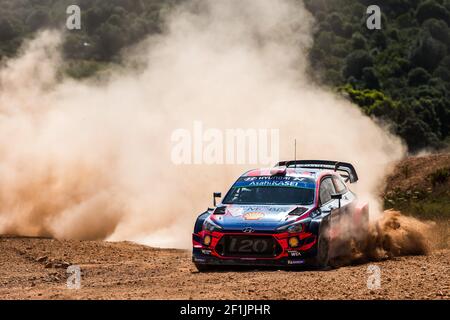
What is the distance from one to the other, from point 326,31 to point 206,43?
47.5 meters

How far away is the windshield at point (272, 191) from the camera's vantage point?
1419cm

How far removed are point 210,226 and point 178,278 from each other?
128 cm

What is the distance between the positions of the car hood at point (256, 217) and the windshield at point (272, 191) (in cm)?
39

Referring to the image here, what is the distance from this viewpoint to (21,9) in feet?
240

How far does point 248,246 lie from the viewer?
1317cm

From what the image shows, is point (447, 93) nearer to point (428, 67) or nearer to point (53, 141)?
point (428, 67)

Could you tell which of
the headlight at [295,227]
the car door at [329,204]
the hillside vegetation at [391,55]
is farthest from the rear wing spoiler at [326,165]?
the hillside vegetation at [391,55]

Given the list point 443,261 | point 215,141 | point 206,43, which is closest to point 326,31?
point 206,43

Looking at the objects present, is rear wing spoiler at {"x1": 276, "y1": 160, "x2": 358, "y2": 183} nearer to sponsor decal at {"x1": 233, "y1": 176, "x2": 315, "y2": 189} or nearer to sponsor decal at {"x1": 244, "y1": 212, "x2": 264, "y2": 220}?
sponsor decal at {"x1": 233, "y1": 176, "x2": 315, "y2": 189}

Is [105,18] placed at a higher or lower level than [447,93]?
higher

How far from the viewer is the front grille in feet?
43.0

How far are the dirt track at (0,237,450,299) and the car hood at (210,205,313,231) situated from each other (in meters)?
0.62

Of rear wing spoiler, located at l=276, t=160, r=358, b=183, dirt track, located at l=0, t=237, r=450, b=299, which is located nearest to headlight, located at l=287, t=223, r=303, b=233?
dirt track, located at l=0, t=237, r=450, b=299
